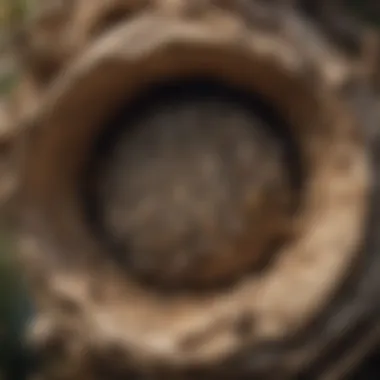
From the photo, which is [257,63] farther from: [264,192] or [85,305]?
[85,305]

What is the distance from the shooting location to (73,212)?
0.96 metres

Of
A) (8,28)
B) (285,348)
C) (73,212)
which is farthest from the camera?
(8,28)

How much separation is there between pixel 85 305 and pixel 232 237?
159 mm

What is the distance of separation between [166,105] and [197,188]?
0.10 metres

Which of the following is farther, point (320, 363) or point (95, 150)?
point (95, 150)

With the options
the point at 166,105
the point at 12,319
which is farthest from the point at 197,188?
the point at 12,319

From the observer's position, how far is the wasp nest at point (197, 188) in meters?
0.87

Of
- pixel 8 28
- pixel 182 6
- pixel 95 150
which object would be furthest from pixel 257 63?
pixel 8 28

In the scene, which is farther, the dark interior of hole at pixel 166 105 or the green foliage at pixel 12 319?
the green foliage at pixel 12 319

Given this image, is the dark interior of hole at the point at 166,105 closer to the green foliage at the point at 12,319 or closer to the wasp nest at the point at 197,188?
the wasp nest at the point at 197,188

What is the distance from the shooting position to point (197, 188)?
3.04 ft

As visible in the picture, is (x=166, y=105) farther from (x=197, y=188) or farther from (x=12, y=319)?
(x=12, y=319)

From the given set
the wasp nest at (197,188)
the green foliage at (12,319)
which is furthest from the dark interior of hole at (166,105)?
the green foliage at (12,319)

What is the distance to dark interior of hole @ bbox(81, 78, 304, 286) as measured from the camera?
0.95 meters
